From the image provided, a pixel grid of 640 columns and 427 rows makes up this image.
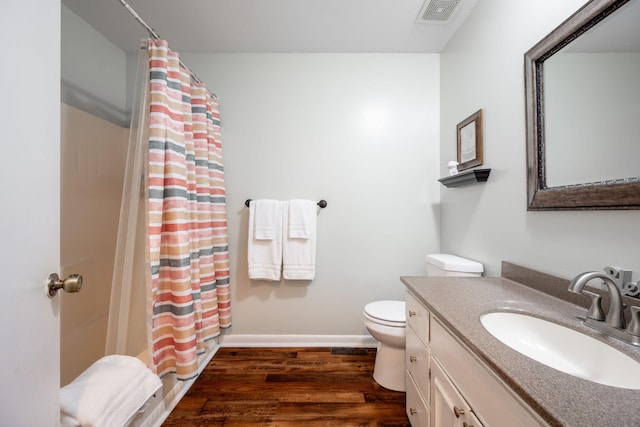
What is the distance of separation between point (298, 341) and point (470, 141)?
1.91m

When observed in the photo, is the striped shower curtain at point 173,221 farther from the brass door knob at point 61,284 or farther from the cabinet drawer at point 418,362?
the cabinet drawer at point 418,362

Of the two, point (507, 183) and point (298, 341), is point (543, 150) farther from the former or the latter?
point (298, 341)

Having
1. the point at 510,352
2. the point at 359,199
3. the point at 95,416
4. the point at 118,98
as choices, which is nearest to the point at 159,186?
the point at 95,416

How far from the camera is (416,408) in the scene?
3.82 feet

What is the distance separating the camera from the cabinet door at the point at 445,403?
0.77 meters

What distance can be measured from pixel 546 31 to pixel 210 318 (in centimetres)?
233

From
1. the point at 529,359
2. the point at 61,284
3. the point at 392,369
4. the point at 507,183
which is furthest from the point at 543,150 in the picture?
the point at 61,284

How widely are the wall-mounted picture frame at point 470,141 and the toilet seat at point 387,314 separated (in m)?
1.02

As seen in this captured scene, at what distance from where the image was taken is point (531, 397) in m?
0.49

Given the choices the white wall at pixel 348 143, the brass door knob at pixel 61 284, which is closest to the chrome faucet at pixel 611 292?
the white wall at pixel 348 143

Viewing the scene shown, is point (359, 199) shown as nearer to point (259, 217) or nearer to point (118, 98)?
point (259, 217)

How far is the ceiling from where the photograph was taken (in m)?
1.53

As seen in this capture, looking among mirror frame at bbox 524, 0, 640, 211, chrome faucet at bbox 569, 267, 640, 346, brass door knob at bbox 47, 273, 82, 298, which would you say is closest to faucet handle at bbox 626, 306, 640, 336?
chrome faucet at bbox 569, 267, 640, 346

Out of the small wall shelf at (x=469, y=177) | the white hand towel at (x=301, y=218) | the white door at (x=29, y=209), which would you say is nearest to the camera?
the white door at (x=29, y=209)
